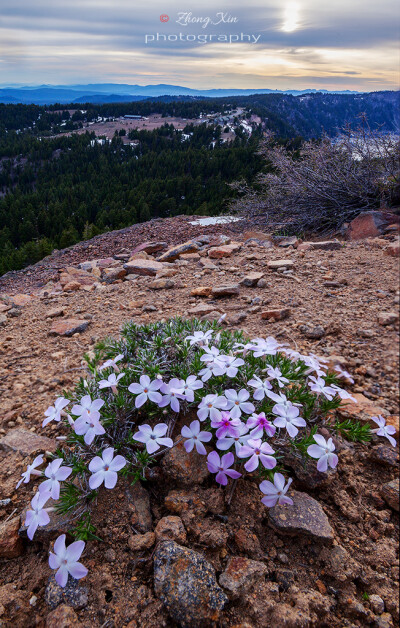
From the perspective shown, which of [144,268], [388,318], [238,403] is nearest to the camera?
[238,403]

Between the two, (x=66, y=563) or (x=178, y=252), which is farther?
(x=178, y=252)

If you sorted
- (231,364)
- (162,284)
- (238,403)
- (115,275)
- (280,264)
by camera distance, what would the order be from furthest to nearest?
(115,275)
(162,284)
(280,264)
(231,364)
(238,403)

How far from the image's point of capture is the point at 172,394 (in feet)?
6.58

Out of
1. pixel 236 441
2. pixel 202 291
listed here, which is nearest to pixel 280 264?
pixel 202 291

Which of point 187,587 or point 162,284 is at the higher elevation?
point 187,587

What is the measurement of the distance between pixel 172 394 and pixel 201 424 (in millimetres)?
278

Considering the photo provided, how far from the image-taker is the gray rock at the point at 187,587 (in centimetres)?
145

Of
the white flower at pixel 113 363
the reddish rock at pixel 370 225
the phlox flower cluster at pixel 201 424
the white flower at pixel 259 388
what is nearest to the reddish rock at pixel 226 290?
the phlox flower cluster at pixel 201 424

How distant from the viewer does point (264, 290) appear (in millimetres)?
4504

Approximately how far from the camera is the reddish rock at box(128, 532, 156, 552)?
68.3 inches

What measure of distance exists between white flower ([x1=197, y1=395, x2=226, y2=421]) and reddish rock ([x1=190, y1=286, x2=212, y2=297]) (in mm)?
2978

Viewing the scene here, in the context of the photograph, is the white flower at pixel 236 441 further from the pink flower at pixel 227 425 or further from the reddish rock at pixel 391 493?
the reddish rock at pixel 391 493

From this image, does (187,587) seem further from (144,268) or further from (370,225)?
(370,225)

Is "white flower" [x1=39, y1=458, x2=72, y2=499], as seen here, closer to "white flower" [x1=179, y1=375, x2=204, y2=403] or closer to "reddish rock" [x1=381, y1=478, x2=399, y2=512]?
"white flower" [x1=179, y1=375, x2=204, y2=403]
